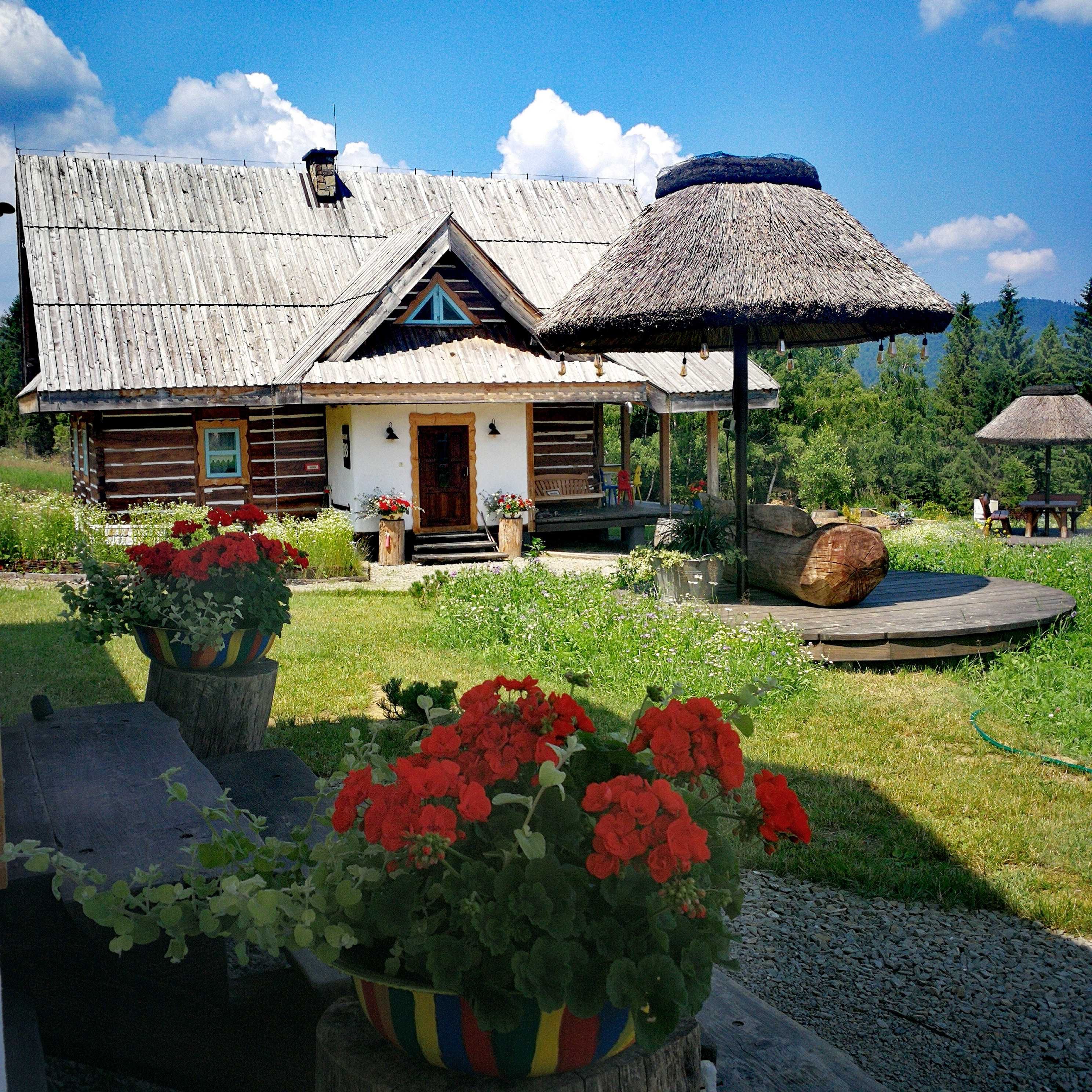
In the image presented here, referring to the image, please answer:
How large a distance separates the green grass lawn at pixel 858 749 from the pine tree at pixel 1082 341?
99.1ft

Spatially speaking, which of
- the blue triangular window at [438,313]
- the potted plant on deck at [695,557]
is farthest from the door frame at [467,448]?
the potted plant on deck at [695,557]

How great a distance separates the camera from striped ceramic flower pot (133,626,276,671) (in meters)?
4.66

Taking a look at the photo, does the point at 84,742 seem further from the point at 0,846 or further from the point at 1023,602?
the point at 1023,602

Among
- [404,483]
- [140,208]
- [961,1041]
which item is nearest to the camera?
[961,1041]

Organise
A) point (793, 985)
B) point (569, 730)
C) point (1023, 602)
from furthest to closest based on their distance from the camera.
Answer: point (1023, 602) < point (793, 985) < point (569, 730)

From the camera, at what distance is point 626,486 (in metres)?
19.3

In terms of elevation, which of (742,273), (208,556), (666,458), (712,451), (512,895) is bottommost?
(512,895)

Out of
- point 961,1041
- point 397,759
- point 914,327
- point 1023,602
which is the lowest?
point 961,1041

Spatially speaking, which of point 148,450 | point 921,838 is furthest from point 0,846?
point 148,450

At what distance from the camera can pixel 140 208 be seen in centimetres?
1909

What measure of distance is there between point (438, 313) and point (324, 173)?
5494 millimetres

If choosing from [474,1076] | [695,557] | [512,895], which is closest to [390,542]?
[695,557]

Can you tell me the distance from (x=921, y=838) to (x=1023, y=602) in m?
4.98

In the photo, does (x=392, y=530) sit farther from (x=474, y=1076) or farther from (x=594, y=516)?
(x=474, y=1076)
